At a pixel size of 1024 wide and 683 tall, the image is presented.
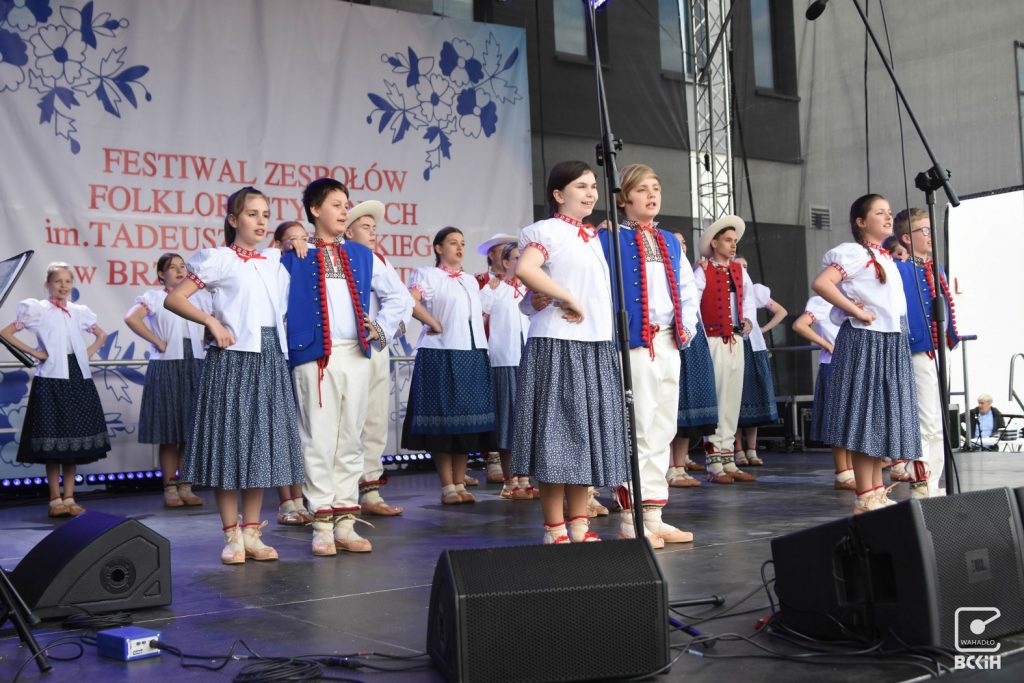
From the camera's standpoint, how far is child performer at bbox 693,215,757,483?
6672 millimetres

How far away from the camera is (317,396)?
13.4ft

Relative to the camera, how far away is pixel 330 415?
4121mm

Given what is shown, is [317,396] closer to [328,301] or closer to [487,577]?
[328,301]

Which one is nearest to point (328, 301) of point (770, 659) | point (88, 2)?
point (770, 659)

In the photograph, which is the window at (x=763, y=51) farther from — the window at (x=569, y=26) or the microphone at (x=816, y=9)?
the microphone at (x=816, y=9)

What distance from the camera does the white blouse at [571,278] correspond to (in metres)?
3.59

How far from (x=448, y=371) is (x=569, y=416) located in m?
2.40

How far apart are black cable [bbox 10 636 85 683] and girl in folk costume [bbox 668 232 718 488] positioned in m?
4.18

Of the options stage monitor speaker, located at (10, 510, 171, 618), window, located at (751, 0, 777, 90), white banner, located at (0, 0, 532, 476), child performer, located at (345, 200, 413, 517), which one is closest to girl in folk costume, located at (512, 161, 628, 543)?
stage monitor speaker, located at (10, 510, 171, 618)

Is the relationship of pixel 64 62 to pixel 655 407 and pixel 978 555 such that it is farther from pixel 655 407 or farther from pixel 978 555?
pixel 978 555

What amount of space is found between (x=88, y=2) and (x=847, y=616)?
6.70 m

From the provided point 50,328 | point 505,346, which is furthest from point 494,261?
point 50,328

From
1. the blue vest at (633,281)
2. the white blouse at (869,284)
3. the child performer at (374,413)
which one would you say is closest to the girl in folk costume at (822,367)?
the white blouse at (869,284)

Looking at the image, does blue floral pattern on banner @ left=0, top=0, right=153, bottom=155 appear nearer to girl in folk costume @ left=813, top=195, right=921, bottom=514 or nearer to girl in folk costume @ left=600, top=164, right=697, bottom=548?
girl in folk costume @ left=600, top=164, right=697, bottom=548
